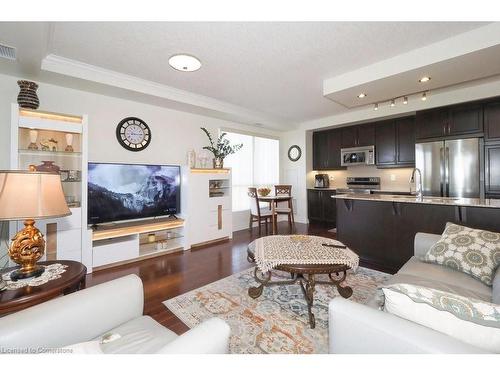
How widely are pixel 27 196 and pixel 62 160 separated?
2.10 metres

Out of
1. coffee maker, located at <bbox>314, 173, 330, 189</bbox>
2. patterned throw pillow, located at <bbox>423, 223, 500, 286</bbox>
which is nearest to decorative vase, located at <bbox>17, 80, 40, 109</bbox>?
patterned throw pillow, located at <bbox>423, 223, 500, 286</bbox>

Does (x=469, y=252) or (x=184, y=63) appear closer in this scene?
(x=469, y=252)

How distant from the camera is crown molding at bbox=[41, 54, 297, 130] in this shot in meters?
2.61

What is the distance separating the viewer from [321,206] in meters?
5.64

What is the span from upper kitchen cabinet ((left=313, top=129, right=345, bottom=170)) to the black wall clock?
4138 mm

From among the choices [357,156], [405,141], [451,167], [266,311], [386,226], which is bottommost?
[266,311]

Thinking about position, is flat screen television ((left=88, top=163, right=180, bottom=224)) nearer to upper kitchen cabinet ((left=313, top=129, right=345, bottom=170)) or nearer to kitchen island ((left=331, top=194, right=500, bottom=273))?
kitchen island ((left=331, top=194, right=500, bottom=273))

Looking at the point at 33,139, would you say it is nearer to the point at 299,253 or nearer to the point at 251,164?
the point at 299,253

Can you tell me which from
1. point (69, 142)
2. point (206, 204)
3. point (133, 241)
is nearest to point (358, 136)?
point (206, 204)

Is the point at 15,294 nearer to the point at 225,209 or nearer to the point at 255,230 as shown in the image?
the point at 225,209

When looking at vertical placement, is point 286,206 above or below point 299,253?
above

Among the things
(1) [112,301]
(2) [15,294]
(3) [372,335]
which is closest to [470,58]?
(3) [372,335]
